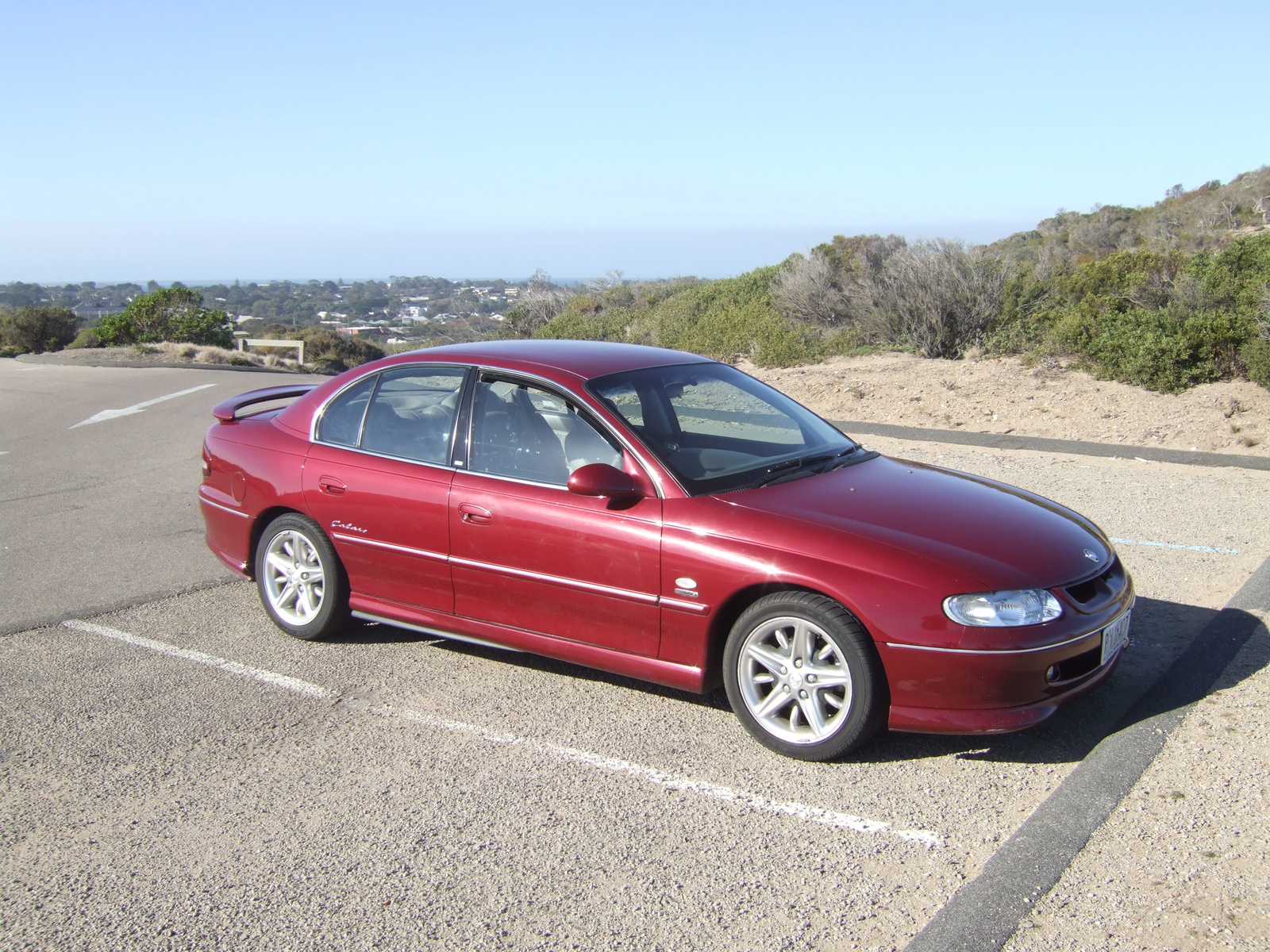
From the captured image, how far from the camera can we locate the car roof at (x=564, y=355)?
17.4 ft

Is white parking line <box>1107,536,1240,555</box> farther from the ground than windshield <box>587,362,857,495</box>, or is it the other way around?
windshield <box>587,362,857,495</box>

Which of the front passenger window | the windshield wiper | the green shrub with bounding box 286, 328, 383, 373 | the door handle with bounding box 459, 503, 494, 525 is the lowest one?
the green shrub with bounding box 286, 328, 383, 373

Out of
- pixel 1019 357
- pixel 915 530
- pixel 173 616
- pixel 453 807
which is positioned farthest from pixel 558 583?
pixel 1019 357

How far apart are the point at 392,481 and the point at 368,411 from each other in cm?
54

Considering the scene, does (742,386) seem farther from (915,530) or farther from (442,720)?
(442,720)

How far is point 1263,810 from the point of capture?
3.69 meters

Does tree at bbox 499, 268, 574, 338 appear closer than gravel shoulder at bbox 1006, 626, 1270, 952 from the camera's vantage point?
No

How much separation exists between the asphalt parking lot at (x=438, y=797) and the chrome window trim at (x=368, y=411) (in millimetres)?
1056

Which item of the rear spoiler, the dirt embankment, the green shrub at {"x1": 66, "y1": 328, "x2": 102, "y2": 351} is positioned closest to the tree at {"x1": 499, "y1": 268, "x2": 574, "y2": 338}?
the green shrub at {"x1": 66, "y1": 328, "x2": 102, "y2": 351}

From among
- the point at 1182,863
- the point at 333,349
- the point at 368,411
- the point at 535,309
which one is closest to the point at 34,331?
the point at 333,349

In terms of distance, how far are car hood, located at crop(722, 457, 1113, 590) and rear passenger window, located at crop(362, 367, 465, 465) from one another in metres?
1.58

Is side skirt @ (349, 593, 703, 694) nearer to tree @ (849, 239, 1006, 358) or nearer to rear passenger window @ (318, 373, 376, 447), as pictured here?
rear passenger window @ (318, 373, 376, 447)

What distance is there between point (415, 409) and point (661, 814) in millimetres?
2560

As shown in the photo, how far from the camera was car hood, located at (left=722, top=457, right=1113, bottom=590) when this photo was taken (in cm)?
421
